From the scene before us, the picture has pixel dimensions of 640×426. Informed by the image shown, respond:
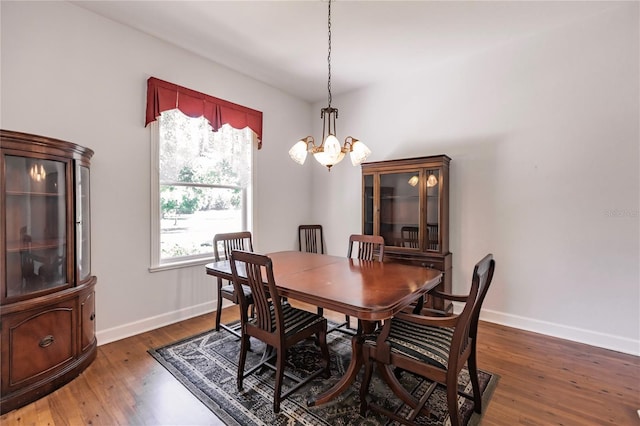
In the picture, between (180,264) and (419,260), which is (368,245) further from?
(180,264)

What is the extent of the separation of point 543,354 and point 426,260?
4.13ft

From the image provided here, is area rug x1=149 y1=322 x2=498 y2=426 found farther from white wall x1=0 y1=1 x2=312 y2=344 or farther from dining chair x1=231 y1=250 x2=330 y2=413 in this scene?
white wall x1=0 y1=1 x2=312 y2=344

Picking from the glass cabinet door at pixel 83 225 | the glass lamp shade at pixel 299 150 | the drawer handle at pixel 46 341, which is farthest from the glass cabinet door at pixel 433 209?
the drawer handle at pixel 46 341

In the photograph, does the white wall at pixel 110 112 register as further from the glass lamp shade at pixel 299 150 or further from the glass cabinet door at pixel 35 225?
the glass lamp shade at pixel 299 150

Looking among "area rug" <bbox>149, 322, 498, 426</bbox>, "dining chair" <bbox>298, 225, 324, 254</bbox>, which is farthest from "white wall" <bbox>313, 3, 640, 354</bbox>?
"dining chair" <bbox>298, 225, 324, 254</bbox>

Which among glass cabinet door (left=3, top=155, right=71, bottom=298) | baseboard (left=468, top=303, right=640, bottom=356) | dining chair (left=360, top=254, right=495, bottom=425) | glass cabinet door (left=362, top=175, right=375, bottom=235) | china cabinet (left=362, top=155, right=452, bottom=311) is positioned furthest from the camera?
glass cabinet door (left=362, top=175, right=375, bottom=235)

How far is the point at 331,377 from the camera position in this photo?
2.20 metres

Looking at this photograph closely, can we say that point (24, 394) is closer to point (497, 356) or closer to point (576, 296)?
point (497, 356)

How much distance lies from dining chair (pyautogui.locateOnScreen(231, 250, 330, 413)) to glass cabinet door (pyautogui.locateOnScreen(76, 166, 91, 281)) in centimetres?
127

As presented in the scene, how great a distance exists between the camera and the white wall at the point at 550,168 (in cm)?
261

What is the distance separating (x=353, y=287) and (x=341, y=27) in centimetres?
237

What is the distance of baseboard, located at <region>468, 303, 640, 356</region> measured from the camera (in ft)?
Result: 8.55

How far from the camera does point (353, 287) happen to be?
1.92 metres

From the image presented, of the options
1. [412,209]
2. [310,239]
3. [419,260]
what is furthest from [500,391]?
[310,239]
